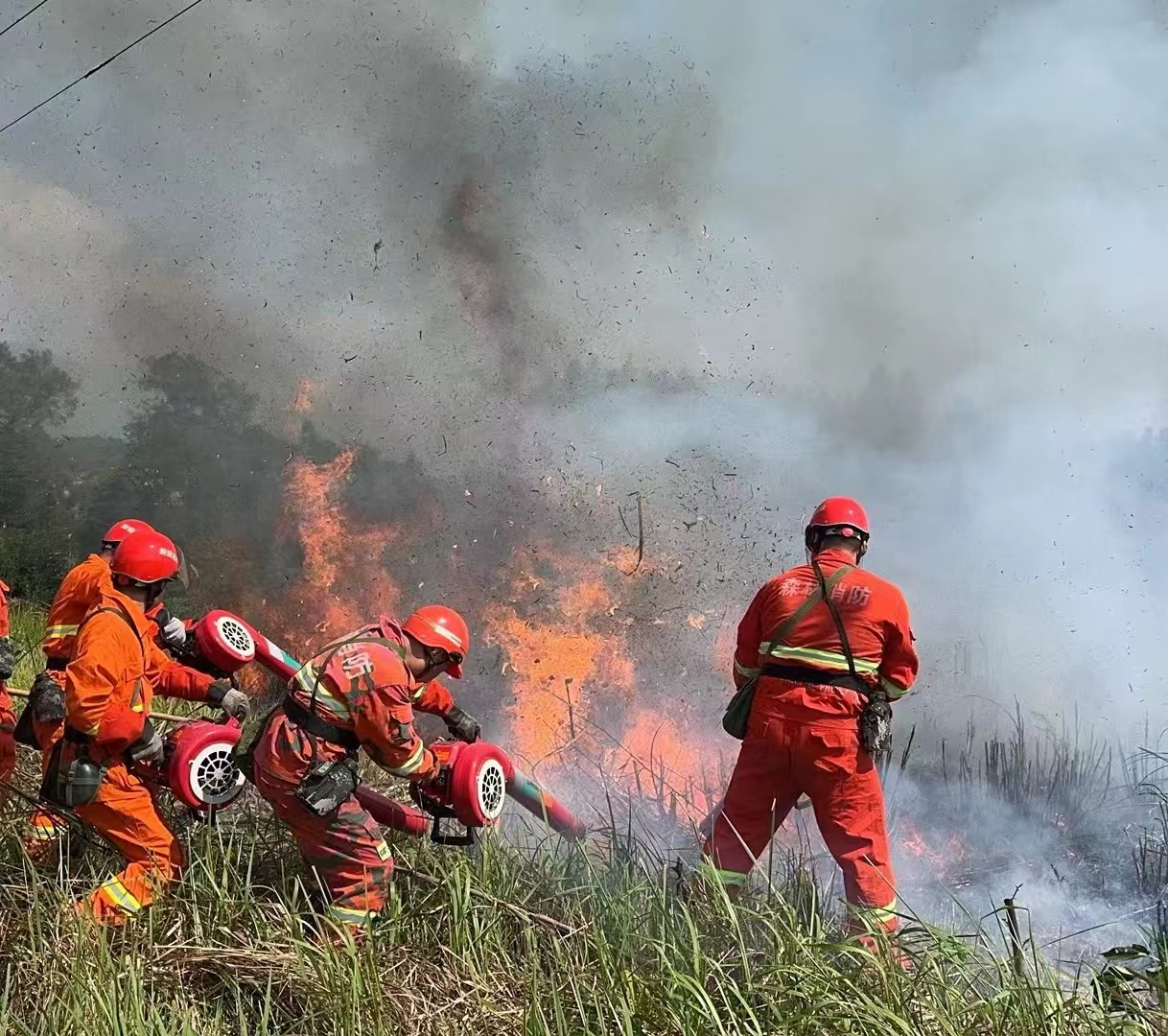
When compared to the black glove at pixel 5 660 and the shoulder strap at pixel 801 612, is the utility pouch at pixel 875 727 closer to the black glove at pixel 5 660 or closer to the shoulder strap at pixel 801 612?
the shoulder strap at pixel 801 612

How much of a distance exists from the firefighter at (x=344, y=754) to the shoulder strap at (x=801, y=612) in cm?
134

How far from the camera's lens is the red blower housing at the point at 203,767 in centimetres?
440

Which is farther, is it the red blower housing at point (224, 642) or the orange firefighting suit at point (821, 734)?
the red blower housing at point (224, 642)

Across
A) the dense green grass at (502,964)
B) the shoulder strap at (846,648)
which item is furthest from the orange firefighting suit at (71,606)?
the shoulder strap at (846,648)

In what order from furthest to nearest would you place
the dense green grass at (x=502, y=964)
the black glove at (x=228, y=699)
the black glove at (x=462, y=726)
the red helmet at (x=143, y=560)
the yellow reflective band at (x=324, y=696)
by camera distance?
the black glove at (x=228, y=699), the red helmet at (x=143, y=560), the black glove at (x=462, y=726), the yellow reflective band at (x=324, y=696), the dense green grass at (x=502, y=964)

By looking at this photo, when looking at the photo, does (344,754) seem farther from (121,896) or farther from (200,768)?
(121,896)

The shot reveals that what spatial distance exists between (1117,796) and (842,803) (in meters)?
2.78

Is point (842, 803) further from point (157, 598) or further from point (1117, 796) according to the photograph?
point (157, 598)

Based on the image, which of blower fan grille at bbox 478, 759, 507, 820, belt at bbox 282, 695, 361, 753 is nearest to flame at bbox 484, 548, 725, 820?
blower fan grille at bbox 478, 759, 507, 820

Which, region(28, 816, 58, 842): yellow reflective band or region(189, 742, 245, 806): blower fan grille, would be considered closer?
region(189, 742, 245, 806): blower fan grille


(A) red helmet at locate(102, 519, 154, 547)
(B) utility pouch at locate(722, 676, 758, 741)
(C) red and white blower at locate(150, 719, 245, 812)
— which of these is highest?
(A) red helmet at locate(102, 519, 154, 547)

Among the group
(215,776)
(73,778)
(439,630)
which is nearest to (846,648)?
(439,630)

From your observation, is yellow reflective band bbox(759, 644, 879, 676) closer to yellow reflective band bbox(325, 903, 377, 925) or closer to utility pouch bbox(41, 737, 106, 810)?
yellow reflective band bbox(325, 903, 377, 925)

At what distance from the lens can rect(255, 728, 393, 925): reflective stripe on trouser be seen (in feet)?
12.8
